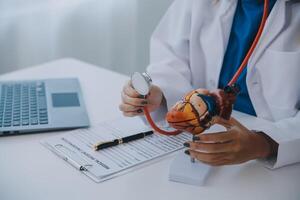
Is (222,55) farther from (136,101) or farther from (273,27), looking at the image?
(136,101)

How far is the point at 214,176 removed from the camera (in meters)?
0.76

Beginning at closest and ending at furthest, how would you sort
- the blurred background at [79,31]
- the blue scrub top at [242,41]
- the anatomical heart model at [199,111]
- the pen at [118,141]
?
the anatomical heart model at [199,111] → the pen at [118,141] → the blue scrub top at [242,41] → the blurred background at [79,31]

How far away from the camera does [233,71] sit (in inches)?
39.9

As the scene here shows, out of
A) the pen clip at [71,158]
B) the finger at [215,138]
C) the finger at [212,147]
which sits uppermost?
the finger at [215,138]

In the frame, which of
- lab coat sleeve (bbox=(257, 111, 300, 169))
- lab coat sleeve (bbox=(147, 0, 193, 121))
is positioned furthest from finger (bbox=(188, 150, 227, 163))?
lab coat sleeve (bbox=(147, 0, 193, 121))

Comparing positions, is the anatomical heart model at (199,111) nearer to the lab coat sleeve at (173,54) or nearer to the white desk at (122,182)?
the white desk at (122,182)

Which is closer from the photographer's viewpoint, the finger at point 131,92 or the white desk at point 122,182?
the white desk at point 122,182

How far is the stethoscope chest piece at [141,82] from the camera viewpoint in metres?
0.76

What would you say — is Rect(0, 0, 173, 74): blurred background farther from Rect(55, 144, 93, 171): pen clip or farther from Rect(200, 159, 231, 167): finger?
Rect(200, 159, 231, 167): finger

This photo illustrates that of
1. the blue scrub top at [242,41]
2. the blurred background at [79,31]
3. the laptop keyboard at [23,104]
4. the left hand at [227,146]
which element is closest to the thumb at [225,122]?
the left hand at [227,146]

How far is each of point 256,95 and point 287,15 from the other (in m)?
0.17

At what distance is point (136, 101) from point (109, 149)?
0.34ft

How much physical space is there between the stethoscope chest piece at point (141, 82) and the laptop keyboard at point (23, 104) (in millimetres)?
233

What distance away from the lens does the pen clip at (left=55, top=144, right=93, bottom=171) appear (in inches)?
30.3
